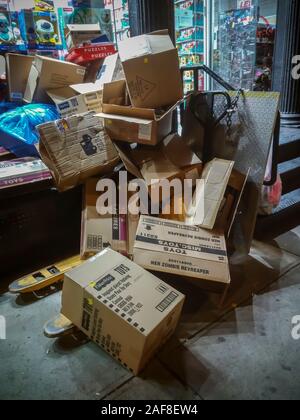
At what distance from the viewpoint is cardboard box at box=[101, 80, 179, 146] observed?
1825mm

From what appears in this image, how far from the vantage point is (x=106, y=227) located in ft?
6.43

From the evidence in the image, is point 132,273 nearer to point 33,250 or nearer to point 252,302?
point 252,302

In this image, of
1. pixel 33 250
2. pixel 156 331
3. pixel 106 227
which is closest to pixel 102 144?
pixel 106 227

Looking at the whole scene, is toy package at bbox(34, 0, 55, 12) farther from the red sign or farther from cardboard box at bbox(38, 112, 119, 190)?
cardboard box at bbox(38, 112, 119, 190)

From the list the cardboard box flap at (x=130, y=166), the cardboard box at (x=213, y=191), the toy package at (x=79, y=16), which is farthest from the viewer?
the toy package at (x=79, y=16)

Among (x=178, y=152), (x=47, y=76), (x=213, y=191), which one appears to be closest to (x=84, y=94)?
(x=47, y=76)

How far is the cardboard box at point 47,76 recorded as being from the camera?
7.76 feet

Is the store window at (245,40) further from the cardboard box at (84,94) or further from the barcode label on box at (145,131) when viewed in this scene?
the barcode label on box at (145,131)

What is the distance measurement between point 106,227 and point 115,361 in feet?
2.64

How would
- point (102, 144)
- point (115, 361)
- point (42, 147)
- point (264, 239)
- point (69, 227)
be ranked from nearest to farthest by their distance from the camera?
1. point (115, 361)
2. point (42, 147)
3. point (102, 144)
4. point (69, 227)
5. point (264, 239)

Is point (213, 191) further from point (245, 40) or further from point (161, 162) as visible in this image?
point (245, 40)

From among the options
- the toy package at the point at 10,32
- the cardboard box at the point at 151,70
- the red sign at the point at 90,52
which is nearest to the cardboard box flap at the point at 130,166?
the cardboard box at the point at 151,70

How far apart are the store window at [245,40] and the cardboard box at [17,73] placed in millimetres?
3901
